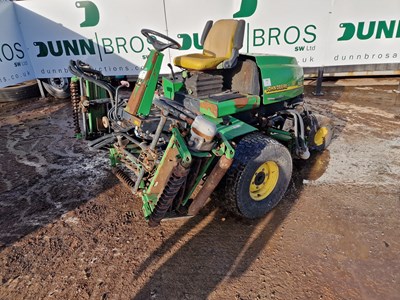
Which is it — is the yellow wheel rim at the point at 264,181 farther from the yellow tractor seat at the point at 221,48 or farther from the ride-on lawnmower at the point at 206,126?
the yellow tractor seat at the point at 221,48

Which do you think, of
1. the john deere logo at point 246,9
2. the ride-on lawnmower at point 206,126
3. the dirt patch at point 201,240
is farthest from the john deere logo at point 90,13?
the dirt patch at point 201,240

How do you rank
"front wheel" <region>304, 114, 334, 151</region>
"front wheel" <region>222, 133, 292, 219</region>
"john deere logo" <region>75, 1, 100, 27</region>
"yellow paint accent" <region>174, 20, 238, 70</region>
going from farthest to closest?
"john deere logo" <region>75, 1, 100, 27</region> → "front wheel" <region>304, 114, 334, 151</region> → "yellow paint accent" <region>174, 20, 238, 70</region> → "front wheel" <region>222, 133, 292, 219</region>

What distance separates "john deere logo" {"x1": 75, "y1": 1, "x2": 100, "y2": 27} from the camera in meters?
5.86

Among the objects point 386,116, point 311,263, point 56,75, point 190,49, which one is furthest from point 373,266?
point 56,75

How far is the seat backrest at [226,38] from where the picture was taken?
292cm

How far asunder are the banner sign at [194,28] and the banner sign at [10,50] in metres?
0.02

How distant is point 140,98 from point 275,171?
1.37 metres

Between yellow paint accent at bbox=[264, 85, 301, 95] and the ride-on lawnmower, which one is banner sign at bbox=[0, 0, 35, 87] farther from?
yellow paint accent at bbox=[264, 85, 301, 95]

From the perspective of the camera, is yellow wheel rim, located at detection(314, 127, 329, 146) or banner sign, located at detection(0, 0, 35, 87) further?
banner sign, located at detection(0, 0, 35, 87)

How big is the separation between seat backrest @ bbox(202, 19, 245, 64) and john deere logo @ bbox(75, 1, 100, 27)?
3.72 metres

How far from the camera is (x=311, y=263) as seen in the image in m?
2.16

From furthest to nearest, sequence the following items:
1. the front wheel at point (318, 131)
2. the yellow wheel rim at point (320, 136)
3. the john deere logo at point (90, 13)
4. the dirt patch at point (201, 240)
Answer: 1. the john deere logo at point (90, 13)
2. the yellow wheel rim at point (320, 136)
3. the front wheel at point (318, 131)
4. the dirt patch at point (201, 240)

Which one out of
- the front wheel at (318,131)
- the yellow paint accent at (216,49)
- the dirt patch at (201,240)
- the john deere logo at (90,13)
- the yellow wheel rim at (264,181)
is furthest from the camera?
the john deere logo at (90,13)

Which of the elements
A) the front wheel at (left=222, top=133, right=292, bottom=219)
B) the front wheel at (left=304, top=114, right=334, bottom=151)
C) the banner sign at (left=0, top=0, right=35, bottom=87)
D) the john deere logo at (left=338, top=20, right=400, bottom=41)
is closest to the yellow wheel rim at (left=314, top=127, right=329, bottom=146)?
the front wheel at (left=304, top=114, right=334, bottom=151)
